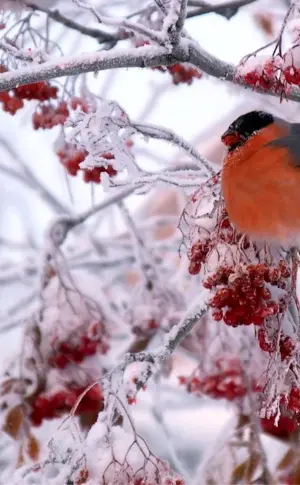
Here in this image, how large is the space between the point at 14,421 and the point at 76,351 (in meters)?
0.24

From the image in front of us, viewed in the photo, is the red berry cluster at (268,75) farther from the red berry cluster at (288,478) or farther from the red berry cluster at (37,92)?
the red berry cluster at (288,478)

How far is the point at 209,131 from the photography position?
14.2 feet

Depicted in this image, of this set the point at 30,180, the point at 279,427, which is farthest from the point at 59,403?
the point at 30,180

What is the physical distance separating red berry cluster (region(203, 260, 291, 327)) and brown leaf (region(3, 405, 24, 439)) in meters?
0.84

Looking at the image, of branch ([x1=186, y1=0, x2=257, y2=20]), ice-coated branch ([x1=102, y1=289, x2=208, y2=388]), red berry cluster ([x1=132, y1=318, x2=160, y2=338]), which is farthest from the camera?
red berry cluster ([x1=132, y1=318, x2=160, y2=338])

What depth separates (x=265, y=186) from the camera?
993 millimetres

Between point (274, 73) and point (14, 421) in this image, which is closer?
point (274, 73)

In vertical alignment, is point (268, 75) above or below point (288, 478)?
above

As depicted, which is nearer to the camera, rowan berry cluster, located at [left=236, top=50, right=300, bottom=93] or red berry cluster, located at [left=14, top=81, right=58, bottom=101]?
rowan berry cluster, located at [left=236, top=50, right=300, bottom=93]

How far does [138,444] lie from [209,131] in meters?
3.42

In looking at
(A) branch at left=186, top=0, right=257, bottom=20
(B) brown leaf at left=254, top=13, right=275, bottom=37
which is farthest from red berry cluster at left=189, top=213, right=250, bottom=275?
(B) brown leaf at left=254, top=13, right=275, bottom=37

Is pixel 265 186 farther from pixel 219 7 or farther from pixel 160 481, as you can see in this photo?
pixel 219 7

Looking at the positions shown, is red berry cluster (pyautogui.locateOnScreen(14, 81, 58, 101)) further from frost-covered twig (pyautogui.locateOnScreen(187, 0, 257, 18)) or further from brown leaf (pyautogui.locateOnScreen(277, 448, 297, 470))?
brown leaf (pyautogui.locateOnScreen(277, 448, 297, 470))

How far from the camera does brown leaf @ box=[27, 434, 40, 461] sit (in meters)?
1.70
